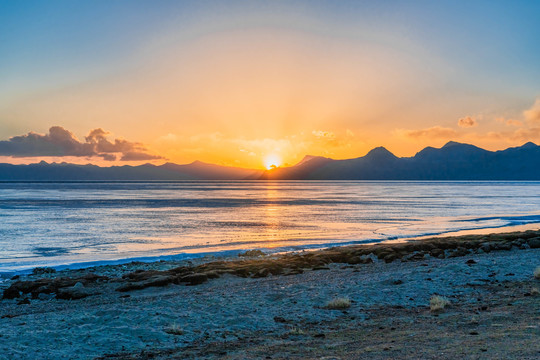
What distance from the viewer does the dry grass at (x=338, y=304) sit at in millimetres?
13633

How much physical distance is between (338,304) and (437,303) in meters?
2.91

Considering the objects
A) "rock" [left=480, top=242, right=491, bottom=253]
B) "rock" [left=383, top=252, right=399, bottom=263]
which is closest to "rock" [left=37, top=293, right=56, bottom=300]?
"rock" [left=383, top=252, right=399, bottom=263]

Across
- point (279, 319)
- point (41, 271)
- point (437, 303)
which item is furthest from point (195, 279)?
point (437, 303)

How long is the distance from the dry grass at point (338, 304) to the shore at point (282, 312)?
0.12 ft

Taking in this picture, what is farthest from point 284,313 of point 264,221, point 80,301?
point 264,221

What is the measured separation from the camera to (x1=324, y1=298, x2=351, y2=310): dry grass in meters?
13.6

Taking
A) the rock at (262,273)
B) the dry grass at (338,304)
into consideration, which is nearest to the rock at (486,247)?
the rock at (262,273)

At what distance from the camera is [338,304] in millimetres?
13641

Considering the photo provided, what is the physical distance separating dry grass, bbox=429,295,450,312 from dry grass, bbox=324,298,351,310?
2.43 metres

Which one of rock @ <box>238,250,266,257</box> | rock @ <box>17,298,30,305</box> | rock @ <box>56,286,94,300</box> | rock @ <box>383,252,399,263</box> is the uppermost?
rock @ <box>383,252,399,263</box>

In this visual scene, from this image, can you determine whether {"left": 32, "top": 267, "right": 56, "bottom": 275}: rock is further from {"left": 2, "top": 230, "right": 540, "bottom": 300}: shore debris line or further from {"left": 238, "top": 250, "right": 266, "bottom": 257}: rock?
{"left": 238, "top": 250, "right": 266, "bottom": 257}: rock

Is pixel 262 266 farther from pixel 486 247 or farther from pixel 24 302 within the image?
pixel 486 247

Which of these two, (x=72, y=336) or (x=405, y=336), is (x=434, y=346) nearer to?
(x=405, y=336)

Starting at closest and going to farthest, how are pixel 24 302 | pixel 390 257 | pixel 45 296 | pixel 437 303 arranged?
pixel 437 303 → pixel 24 302 → pixel 45 296 → pixel 390 257
